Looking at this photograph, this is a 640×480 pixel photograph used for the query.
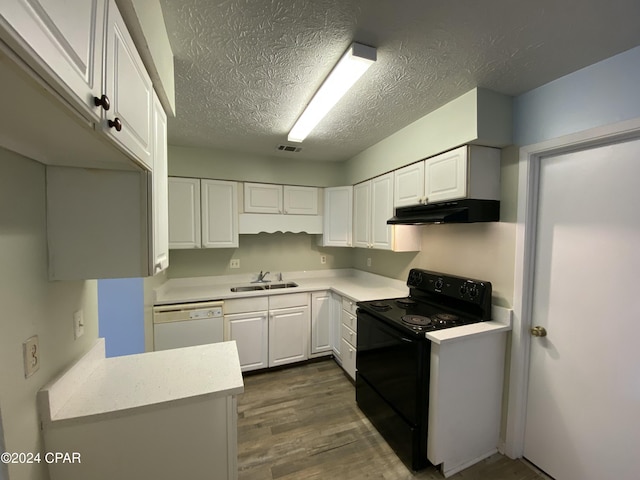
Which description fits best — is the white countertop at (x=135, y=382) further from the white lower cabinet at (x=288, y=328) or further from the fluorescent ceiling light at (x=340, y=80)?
the fluorescent ceiling light at (x=340, y=80)

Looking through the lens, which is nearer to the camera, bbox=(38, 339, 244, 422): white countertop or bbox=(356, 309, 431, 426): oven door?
bbox=(38, 339, 244, 422): white countertop

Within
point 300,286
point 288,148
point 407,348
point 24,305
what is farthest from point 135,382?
point 288,148

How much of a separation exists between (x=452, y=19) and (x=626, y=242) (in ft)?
4.76

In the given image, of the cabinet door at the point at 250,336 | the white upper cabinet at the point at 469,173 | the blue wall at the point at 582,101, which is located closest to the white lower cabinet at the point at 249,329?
the cabinet door at the point at 250,336

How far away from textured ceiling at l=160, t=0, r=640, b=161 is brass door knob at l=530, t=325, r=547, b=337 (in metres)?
1.58

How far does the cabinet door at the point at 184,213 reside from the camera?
2736mm

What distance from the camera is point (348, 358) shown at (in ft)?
8.77

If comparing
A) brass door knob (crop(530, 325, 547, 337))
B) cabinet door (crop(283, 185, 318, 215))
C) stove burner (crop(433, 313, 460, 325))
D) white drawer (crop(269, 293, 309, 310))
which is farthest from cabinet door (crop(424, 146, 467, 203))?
white drawer (crop(269, 293, 309, 310))

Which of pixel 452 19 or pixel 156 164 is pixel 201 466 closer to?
pixel 156 164

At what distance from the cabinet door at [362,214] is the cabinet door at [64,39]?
2516mm

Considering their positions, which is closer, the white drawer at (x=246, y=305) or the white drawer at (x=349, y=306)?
the white drawer at (x=349, y=306)

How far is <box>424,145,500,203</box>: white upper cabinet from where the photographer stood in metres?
1.77

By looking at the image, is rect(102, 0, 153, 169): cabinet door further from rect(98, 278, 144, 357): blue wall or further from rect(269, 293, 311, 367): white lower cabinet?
rect(269, 293, 311, 367): white lower cabinet

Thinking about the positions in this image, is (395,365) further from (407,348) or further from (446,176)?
(446,176)
